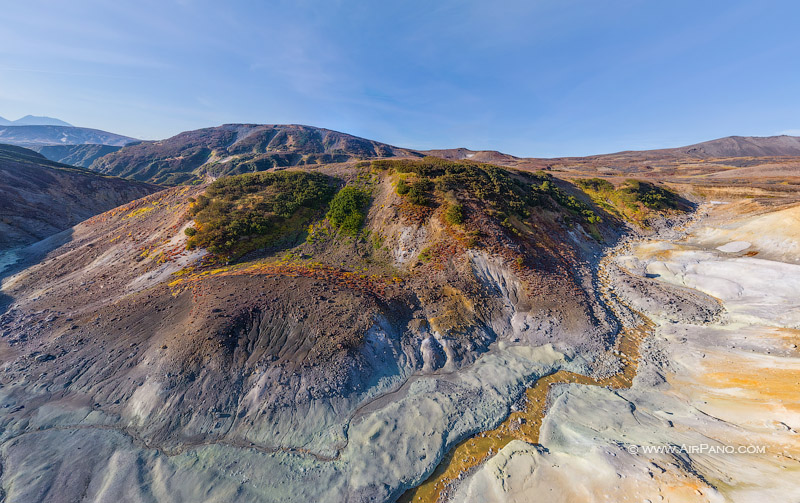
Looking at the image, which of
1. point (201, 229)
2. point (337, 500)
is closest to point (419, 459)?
point (337, 500)

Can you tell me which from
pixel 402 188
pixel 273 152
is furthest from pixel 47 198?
pixel 273 152

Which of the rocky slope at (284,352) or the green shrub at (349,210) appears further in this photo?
the green shrub at (349,210)

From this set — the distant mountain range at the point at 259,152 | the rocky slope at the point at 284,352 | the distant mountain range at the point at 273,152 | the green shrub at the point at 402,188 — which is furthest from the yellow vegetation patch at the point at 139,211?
the distant mountain range at the point at 273,152

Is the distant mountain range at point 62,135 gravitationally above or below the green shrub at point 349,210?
above

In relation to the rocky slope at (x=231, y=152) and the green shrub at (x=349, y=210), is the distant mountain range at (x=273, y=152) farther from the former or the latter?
the green shrub at (x=349, y=210)

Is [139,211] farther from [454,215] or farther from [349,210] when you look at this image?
[454,215]

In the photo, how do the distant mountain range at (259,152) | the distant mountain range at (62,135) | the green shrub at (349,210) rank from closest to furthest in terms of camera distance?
the green shrub at (349,210)
the distant mountain range at (259,152)
the distant mountain range at (62,135)

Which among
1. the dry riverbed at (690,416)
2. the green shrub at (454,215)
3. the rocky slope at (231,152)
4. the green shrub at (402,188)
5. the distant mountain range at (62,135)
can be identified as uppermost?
the distant mountain range at (62,135)

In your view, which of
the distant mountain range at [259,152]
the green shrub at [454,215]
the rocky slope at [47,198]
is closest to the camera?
the green shrub at [454,215]
